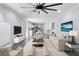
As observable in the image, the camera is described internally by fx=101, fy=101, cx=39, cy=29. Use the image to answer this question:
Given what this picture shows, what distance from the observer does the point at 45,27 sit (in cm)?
926

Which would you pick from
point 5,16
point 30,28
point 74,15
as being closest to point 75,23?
point 74,15

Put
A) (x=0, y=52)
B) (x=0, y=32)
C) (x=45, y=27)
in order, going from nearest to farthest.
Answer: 1. (x=0, y=52)
2. (x=0, y=32)
3. (x=45, y=27)

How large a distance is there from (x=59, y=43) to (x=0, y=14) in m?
2.75

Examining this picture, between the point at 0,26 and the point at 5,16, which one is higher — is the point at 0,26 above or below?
below

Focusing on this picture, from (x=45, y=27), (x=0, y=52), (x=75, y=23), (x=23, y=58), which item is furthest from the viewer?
(x=45, y=27)

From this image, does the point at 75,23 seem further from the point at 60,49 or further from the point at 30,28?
the point at 30,28

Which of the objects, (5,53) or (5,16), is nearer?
→ (5,53)

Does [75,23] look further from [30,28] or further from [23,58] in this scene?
[30,28]

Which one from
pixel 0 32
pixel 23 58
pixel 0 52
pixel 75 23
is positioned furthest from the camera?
pixel 75 23

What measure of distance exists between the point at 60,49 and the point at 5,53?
3208mm

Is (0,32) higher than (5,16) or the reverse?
the reverse

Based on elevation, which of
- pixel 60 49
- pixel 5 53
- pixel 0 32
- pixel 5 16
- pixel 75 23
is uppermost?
pixel 5 16

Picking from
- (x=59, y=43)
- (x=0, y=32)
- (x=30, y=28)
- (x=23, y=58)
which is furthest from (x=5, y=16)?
(x=30, y=28)

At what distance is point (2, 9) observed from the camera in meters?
4.08
